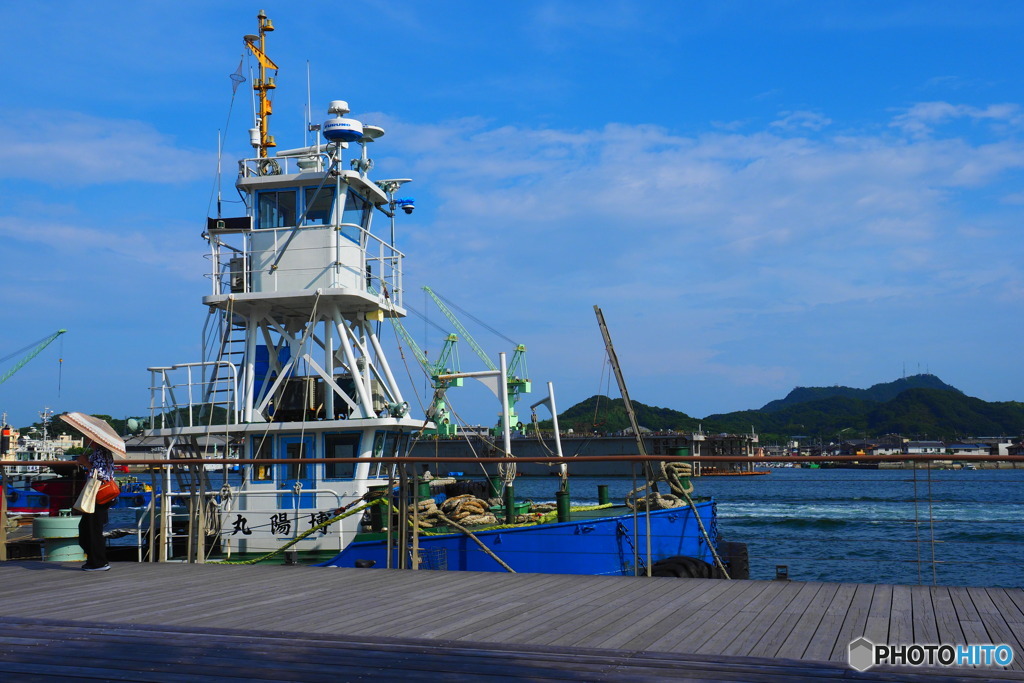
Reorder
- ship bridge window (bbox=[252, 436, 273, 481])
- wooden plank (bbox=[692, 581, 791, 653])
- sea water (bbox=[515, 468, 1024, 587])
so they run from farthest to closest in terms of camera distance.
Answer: sea water (bbox=[515, 468, 1024, 587]) < ship bridge window (bbox=[252, 436, 273, 481]) < wooden plank (bbox=[692, 581, 791, 653])

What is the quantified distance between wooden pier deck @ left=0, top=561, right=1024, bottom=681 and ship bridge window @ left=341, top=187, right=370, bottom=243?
31.0 ft

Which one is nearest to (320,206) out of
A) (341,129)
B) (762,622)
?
(341,129)

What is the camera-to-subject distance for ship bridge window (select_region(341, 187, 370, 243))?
57.2 feet

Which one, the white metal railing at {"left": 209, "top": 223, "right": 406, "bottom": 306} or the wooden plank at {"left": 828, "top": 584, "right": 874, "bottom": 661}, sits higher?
the white metal railing at {"left": 209, "top": 223, "right": 406, "bottom": 306}

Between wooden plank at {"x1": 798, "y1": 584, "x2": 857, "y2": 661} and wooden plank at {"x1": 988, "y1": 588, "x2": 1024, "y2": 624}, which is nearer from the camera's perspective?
wooden plank at {"x1": 798, "y1": 584, "x2": 857, "y2": 661}

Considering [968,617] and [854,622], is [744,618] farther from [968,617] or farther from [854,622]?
[968,617]

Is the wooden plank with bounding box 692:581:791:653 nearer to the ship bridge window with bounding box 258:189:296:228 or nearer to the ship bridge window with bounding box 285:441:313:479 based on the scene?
the ship bridge window with bounding box 285:441:313:479

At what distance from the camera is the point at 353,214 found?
17.7 metres

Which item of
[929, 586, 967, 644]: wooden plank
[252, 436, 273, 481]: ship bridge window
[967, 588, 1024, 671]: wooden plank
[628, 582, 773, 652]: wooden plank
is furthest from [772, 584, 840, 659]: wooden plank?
[252, 436, 273, 481]: ship bridge window

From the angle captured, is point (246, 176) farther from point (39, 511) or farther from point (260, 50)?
point (39, 511)

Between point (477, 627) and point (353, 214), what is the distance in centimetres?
1266

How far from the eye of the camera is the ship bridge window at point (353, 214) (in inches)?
687

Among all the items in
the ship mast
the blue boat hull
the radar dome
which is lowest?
the blue boat hull

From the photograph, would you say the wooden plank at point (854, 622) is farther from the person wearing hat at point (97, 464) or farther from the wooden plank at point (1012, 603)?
the person wearing hat at point (97, 464)
